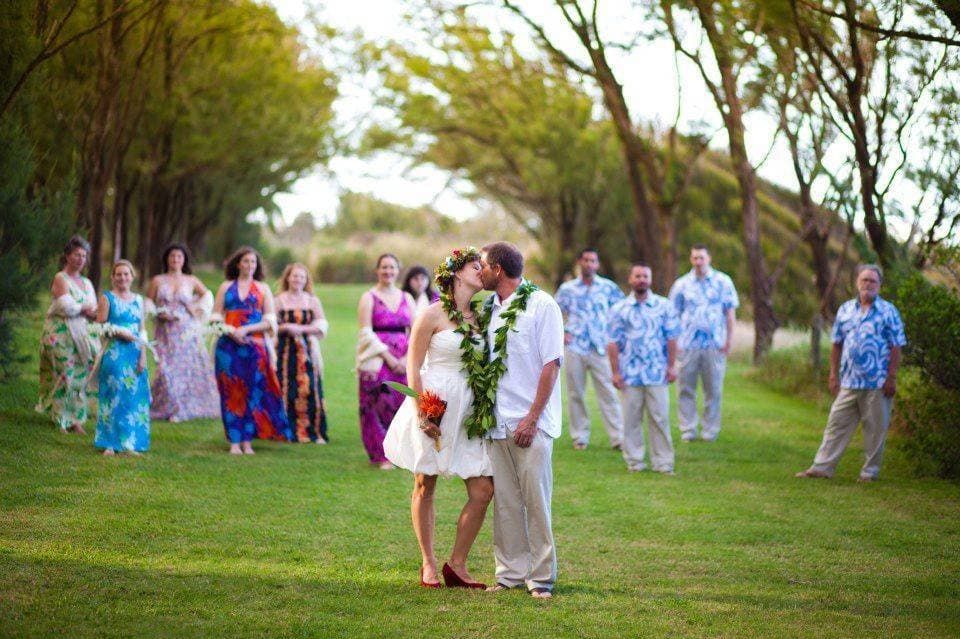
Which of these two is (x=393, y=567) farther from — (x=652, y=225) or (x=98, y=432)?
(x=652, y=225)

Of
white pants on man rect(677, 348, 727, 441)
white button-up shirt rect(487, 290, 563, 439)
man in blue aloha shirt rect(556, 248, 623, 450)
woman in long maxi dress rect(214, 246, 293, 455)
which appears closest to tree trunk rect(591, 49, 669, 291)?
white pants on man rect(677, 348, 727, 441)

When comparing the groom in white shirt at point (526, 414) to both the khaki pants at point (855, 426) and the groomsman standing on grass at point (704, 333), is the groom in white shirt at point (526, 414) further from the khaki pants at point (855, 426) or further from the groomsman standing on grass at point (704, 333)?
the groomsman standing on grass at point (704, 333)

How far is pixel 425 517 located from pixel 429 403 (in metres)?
0.74

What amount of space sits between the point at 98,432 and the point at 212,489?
2.19 metres

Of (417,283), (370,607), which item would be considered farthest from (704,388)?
(370,607)

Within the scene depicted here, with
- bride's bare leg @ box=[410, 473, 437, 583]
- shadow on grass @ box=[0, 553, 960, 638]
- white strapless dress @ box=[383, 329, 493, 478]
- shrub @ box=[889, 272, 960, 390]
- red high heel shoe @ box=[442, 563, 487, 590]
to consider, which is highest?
shrub @ box=[889, 272, 960, 390]

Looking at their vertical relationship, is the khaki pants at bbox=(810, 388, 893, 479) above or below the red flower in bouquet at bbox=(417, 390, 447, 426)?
below

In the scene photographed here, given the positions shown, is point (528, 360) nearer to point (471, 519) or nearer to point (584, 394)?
point (471, 519)

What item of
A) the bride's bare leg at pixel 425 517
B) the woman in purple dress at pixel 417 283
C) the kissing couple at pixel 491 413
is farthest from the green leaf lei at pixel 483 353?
the woman in purple dress at pixel 417 283

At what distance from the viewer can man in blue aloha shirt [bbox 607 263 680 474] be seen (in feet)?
41.1

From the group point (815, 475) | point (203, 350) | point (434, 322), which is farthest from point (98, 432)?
point (815, 475)

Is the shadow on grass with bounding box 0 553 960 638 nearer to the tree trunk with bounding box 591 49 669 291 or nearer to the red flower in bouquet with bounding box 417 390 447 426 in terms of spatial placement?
the red flower in bouquet with bounding box 417 390 447 426

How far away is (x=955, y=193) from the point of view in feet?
52.3

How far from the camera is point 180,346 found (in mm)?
15500
